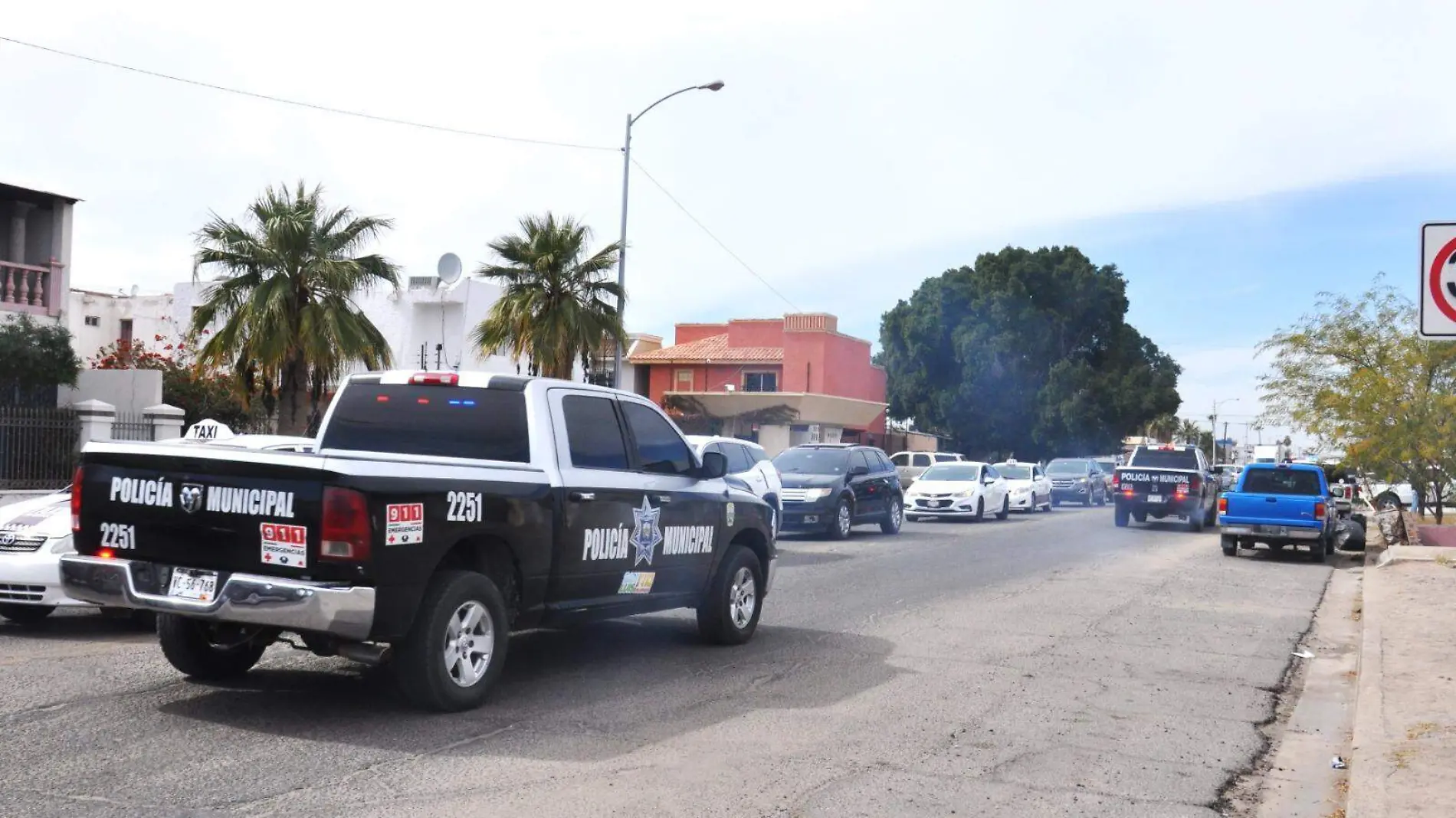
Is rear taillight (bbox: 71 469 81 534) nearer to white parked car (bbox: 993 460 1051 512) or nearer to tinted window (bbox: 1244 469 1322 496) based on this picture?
tinted window (bbox: 1244 469 1322 496)

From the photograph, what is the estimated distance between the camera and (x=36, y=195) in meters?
25.9

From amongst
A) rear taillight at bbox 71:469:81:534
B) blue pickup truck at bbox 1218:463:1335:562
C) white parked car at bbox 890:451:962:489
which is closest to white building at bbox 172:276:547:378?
white parked car at bbox 890:451:962:489

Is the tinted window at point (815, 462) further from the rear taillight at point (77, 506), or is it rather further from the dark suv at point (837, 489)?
the rear taillight at point (77, 506)

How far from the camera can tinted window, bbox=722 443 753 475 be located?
19625mm

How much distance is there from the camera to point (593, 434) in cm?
873

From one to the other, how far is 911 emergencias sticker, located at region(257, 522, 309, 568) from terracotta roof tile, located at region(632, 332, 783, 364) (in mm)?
46941

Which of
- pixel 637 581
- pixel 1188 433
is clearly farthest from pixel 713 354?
pixel 1188 433

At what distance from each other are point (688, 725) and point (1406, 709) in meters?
4.82

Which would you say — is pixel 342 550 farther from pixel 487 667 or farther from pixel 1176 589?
pixel 1176 589

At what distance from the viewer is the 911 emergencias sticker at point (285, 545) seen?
6691 millimetres

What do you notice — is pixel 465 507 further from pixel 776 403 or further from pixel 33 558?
pixel 776 403

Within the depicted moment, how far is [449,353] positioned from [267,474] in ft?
130

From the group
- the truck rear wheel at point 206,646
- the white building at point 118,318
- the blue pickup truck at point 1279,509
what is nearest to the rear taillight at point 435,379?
the truck rear wheel at point 206,646

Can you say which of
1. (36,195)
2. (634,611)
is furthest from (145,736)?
(36,195)
